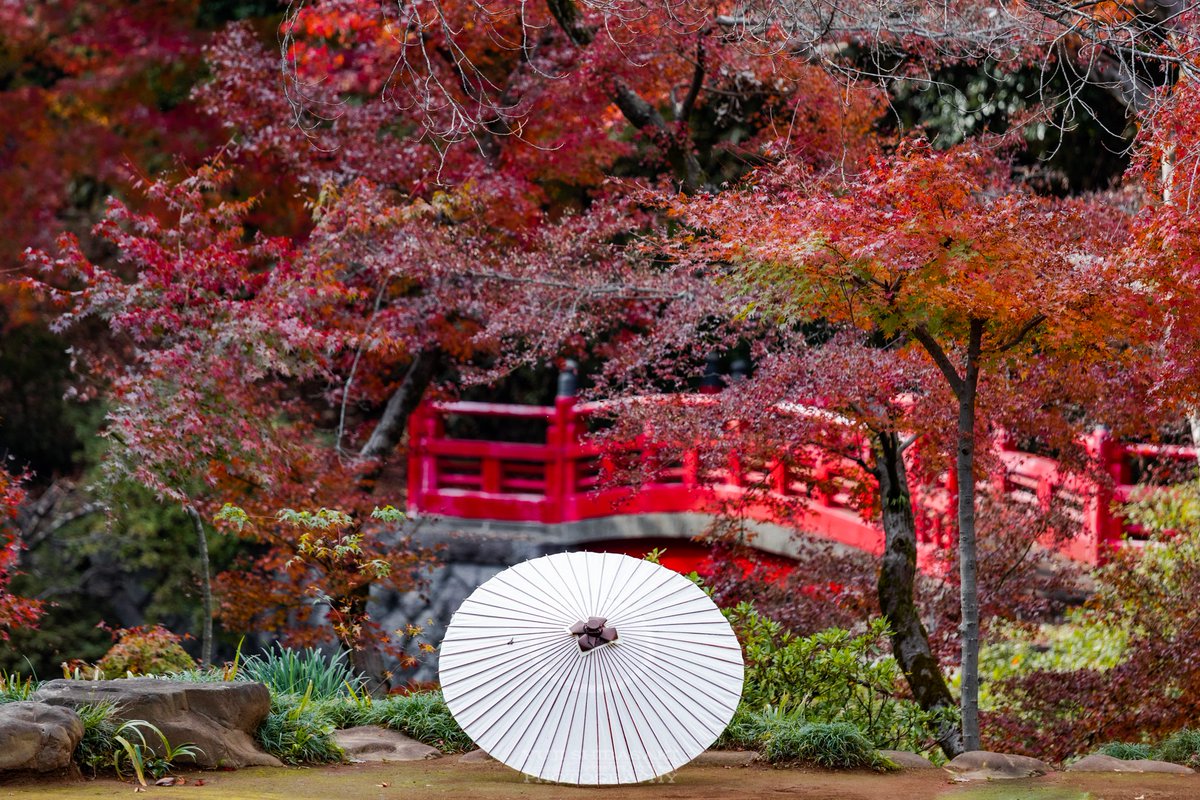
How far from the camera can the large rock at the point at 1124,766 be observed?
20.5ft

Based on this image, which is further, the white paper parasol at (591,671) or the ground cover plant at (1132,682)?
the ground cover plant at (1132,682)

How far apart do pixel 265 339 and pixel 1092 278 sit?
16.4 feet

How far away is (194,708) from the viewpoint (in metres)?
5.80

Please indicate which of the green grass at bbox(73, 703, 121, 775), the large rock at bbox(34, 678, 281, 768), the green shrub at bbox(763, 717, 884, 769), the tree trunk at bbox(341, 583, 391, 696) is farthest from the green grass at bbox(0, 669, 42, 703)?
the green shrub at bbox(763, 717, 884, 769)

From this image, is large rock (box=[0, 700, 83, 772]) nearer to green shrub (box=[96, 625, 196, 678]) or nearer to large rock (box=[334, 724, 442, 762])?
large rock (box=[334, 724, 442, 762])

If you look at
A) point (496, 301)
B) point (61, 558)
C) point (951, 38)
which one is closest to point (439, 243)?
point (496, 301)

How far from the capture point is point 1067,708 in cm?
800

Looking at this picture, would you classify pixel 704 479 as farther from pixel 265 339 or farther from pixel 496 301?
pixel 265 339

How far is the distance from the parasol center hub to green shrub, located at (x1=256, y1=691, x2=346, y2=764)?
55.7 inches

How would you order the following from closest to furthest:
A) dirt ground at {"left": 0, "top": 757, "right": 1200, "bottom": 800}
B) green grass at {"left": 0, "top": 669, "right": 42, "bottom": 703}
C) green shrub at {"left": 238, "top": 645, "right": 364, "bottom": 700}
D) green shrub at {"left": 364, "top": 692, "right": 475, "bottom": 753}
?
dirt ground at {"left": 0, "top": 757, "right": 1200, "bottom": 800} < green grass at {"left": 0, "top": 669, "right": 42, "bottom": 703} < green shrub at {"left": 364, "top": 692, "right": 475, "bottom": 753} < green shrub at {"left": 238, "top": 645, "right": 364, "bottom": 700}

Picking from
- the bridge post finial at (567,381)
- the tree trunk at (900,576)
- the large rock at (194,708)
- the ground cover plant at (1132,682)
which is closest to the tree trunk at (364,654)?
the large rock at (194,708)

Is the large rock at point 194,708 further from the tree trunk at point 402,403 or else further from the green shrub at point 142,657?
the tree trunk at point 402,403

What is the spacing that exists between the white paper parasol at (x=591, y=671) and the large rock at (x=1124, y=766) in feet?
6.15

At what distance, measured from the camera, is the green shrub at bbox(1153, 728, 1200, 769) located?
682 cm
